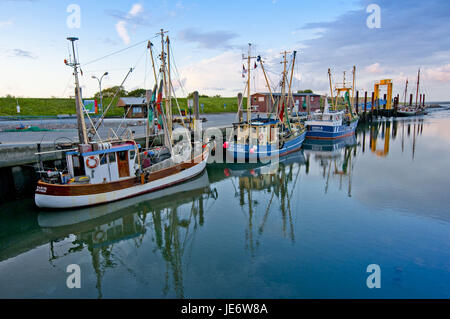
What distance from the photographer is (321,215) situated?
1438 cm

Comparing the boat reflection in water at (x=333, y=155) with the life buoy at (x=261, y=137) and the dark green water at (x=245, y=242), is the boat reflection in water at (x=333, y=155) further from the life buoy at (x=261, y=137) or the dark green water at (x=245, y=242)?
the life buoy at (x=261, y=137)

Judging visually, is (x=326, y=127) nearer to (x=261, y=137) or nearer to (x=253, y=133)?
(x=261, y=137)

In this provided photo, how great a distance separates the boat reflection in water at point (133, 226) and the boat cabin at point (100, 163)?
163cm

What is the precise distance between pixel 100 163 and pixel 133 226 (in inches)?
162

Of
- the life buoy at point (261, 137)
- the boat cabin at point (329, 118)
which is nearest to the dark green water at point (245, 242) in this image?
the life buoy at point (261, 137)

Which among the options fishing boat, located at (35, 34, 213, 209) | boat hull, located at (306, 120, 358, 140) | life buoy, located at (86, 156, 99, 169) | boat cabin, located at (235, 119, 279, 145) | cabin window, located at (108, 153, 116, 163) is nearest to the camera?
fishing boat, located at (35, 34, 213, 209)

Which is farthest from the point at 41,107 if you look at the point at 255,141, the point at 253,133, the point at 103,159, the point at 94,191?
the point at 94,191

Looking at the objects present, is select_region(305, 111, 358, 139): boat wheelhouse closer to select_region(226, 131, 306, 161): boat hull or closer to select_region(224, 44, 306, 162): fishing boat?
select_region(224, 44, 306, 162): fishing boat

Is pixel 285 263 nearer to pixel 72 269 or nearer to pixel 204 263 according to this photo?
pixel 204 263

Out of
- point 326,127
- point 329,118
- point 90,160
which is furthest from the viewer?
point 329,118

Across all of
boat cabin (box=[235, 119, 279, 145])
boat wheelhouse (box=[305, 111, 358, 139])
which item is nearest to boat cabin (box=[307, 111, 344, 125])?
boat wheelhouse (box=[305, 111, 358, 139])

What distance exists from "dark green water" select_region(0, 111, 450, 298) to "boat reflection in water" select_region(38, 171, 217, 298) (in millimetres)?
51

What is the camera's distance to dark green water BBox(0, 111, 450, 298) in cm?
884

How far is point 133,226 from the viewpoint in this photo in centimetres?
1373
